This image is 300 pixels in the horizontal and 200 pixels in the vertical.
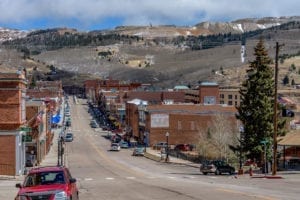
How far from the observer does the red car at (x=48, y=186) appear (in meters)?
22.9

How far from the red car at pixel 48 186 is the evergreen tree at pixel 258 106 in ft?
162

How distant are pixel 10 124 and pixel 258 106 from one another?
2895cm

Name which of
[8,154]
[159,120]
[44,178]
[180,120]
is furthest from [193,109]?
[44,178]

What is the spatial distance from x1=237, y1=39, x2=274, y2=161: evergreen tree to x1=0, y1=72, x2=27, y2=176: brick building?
2600 cm

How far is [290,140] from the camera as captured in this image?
221 feet

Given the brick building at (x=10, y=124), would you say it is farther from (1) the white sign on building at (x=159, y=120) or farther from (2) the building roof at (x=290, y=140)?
(1) the white sign on building at (x=159, y=120)

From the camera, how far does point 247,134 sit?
241 feet

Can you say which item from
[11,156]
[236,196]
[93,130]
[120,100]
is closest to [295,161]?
[11,156]

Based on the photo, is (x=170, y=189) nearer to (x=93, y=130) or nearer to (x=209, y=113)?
(x=209, y=113)

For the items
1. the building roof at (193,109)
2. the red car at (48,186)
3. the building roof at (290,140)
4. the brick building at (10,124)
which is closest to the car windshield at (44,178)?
the red car at (48,186)

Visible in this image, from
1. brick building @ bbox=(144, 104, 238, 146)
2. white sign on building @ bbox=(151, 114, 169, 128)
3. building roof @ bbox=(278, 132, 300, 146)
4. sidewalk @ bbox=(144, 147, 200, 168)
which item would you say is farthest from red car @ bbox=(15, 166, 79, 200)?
white sign on building @ bbox=(151, 114, 169, 128)

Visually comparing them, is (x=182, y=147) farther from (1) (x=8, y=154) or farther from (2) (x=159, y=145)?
(1) (x=8, y=154)

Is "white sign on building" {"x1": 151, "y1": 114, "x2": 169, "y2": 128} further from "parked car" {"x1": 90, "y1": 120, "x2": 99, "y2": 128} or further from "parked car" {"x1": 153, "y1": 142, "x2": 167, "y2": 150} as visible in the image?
"parked car" {"x1": 90, "y1": 120, "x2": 99, "y2": 128}

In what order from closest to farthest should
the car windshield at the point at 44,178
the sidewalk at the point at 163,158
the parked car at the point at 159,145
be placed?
the car windshield at the point at 44,178
the sidewalk at the point at 163,158
the parked car at the point at 159,145
